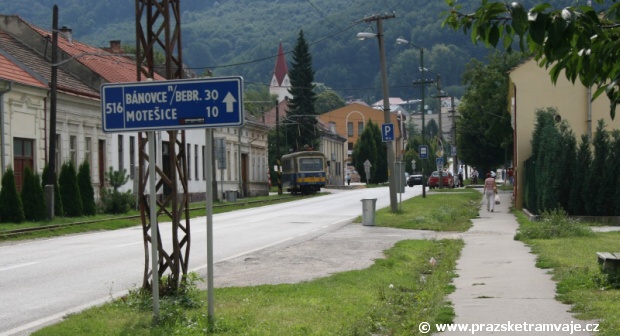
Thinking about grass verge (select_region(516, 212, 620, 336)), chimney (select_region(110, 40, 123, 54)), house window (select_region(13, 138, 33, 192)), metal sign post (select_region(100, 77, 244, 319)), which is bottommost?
grass verge (select_region(516, 212, 620, 336))

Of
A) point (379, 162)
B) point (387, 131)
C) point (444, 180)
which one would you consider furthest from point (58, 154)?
point (379, 162)

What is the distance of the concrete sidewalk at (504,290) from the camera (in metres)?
10.4

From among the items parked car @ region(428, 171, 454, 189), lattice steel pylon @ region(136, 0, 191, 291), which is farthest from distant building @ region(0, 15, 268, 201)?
parked car @ region(428, 171, 454, 189)

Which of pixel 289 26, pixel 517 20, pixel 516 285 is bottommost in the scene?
pixel 516 285

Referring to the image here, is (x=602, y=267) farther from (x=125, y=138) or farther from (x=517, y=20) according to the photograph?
(x=125, y=138)

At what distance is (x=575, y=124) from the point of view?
134ft

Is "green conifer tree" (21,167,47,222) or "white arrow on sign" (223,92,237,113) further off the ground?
"white arrow on sign" (223,92,237,113)

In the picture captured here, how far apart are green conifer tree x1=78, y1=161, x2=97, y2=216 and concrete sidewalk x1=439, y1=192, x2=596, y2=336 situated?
2084 centimetres

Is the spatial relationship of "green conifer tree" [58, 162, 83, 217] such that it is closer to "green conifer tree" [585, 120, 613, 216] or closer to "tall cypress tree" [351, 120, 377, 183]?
"green conifer tree" [585, 120, 613, 216]

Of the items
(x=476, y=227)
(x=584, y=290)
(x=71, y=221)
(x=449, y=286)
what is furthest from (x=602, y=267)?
(x=71, y=221)

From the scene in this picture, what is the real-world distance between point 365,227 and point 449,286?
1717 centimetres

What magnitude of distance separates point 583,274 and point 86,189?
28.6 metres

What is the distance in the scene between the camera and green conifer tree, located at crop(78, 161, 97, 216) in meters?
39.6

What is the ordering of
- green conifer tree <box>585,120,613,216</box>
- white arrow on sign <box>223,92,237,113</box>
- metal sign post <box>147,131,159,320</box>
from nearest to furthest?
white arrow on sign <box>223,92,237,113</box> < metal sign post <box>147,131,159,320</box> < green conifer tree <box>585,120,613,216</box>
